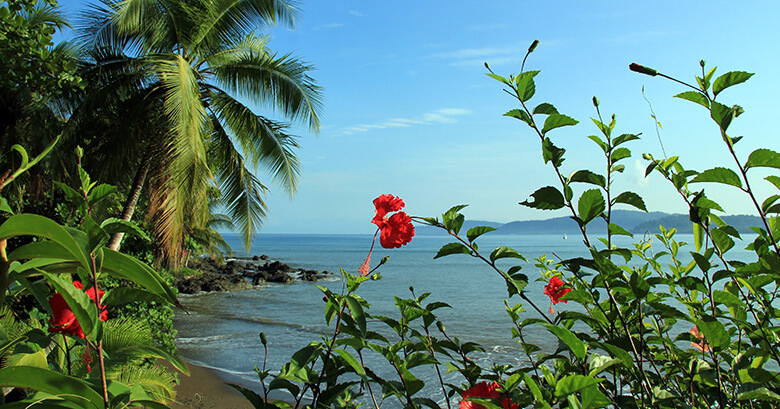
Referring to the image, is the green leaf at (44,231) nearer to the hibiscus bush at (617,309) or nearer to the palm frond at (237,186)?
the hibiscus bush at (617,309)

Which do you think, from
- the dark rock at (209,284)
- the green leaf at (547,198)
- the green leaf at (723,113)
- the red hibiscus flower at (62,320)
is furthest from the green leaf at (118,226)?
the dark rock at (209,284)

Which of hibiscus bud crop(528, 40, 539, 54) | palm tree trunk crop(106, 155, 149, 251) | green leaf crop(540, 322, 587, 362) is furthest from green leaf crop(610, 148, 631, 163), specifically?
palm tree trunk crop(106, 155, 149, 251)

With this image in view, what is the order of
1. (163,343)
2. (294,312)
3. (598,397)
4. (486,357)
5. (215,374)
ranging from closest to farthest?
(598,397), (163,343), (215,374), (486,357), (294,312)

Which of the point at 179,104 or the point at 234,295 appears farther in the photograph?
the point at 234,295

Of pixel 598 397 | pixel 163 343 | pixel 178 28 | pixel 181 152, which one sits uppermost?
pixel 178 28

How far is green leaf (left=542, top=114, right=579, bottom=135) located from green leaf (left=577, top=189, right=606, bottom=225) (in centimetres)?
15

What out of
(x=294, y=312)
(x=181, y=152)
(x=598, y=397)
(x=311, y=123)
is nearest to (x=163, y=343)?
(x=181, y=152)

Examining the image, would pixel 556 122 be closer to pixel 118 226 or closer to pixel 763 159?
pixel 763 159

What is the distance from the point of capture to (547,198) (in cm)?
94

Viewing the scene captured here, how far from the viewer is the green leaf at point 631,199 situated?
95cm

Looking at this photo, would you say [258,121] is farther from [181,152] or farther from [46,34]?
[46,34]

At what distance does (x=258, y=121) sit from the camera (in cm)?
843

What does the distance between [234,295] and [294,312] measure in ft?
16.2

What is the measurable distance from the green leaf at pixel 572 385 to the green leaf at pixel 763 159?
0.52 m
